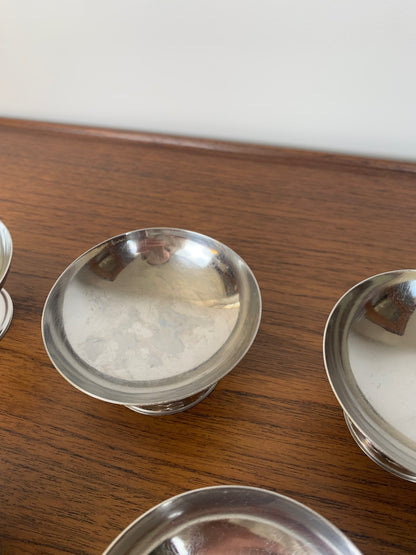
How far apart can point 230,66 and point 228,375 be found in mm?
432

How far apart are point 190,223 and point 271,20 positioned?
0.90ft

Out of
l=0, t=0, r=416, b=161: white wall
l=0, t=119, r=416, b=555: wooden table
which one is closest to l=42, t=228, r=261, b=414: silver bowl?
l=0, t=119, r=416, b=555: wooden table

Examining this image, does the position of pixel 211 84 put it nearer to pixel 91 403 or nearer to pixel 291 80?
pixel 291 80

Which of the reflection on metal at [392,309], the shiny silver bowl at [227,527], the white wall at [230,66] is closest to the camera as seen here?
→ the shiny silver bowl at [227,527]

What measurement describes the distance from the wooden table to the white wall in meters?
0.05

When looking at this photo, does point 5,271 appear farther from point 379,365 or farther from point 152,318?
point 379,365

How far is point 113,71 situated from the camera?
2.28 feet

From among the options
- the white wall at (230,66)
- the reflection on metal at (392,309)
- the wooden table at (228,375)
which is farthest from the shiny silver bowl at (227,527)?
the white wall at (230,66)

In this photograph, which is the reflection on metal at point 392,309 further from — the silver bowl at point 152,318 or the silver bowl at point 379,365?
the silver bowl at point 152,318

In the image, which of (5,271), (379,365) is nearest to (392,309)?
(379,365)

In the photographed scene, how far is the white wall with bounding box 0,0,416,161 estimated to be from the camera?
56 cm

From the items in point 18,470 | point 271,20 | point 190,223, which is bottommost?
point 18,470

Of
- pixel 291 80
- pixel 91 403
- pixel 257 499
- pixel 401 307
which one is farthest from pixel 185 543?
pixel 291 80

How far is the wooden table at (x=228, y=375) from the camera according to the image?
36 cm
